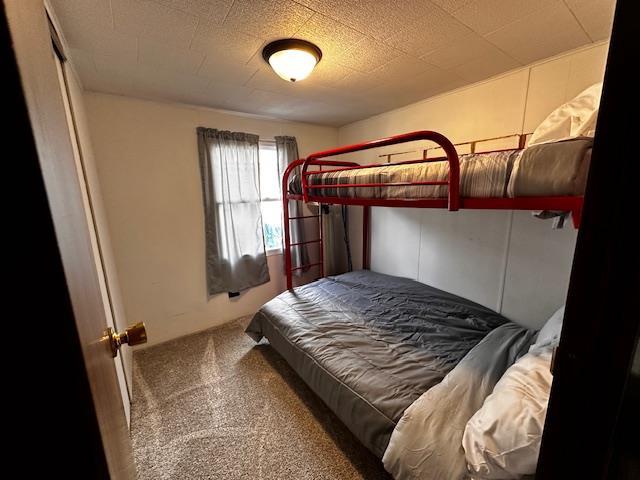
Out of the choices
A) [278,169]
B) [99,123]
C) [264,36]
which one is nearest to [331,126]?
[278,169]

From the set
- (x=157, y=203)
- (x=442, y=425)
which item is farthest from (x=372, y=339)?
(x=157, y=203)

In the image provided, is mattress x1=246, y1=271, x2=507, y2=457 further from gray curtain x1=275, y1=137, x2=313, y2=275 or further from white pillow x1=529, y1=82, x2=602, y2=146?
white pillow x1=529, y1=82, x2=602, y2=146

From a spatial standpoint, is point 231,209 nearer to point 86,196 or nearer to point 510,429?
point 86,196

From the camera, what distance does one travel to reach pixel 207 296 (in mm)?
2924

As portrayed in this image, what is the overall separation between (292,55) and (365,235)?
93.0 inches

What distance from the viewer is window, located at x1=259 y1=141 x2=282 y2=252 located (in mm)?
3213

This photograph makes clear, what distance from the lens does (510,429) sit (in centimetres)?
95

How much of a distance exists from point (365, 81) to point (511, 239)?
1.78 meters

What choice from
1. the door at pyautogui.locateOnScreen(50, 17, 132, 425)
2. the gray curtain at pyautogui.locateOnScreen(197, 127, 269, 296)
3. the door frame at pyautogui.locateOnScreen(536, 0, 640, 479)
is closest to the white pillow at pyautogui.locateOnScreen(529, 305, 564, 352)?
the door frame at pyautogui.locateOnScreen(536, 0, 640, 479)

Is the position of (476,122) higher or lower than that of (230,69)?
lower

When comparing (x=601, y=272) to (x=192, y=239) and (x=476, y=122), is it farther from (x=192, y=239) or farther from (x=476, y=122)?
(x=192, y=239)

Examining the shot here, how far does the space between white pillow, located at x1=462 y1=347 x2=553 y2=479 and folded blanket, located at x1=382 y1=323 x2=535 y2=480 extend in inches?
3.0

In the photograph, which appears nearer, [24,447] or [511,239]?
[24,447]

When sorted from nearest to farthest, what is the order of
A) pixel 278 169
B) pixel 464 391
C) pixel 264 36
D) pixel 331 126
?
pixel 464 391
pixel 264 36
pixel 278 169
pixel 331 126
